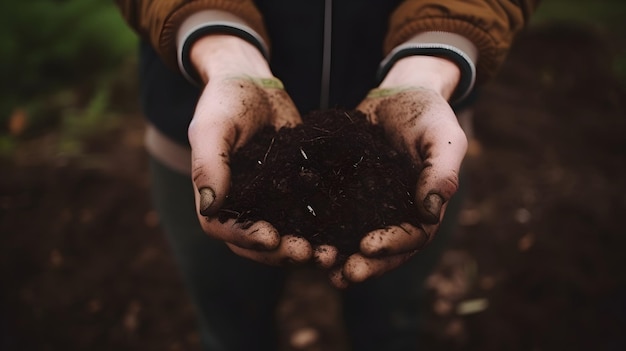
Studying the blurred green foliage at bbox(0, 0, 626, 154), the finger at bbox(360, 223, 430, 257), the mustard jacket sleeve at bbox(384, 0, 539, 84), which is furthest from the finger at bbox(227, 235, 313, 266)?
the blurred green foliage at bbox(0, 0, 626, 154)

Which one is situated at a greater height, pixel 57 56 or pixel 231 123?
pixel 231 123

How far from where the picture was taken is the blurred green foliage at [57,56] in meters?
3.48

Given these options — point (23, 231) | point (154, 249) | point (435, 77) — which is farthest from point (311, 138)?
point (23, 231)

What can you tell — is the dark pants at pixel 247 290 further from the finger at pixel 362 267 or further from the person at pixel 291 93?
the finger at pixel 362 267

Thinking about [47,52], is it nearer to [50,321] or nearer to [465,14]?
[50,321]

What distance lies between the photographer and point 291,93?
4.67 feet

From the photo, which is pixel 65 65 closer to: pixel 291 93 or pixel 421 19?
pixel 291 93

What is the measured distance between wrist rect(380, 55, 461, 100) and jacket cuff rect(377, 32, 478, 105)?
0.01 m

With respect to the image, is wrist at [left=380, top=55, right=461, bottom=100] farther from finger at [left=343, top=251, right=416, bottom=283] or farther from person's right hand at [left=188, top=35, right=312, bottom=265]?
finger at [left=343, top=251, right=416, bottom=283]

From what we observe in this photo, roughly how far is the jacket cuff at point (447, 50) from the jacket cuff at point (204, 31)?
15.0 inches

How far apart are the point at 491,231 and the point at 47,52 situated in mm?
3471

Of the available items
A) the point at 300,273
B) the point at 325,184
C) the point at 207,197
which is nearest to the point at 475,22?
the point at 325,184

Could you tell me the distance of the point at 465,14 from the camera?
1.22 m

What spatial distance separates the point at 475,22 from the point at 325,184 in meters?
0.59
